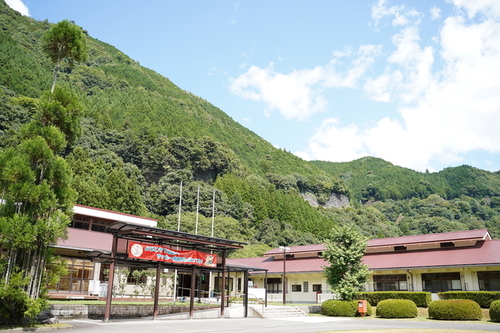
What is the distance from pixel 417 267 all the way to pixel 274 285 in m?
15.0

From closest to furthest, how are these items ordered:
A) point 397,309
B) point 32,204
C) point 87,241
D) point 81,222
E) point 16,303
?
point 16,303 → point 32,204 → point 397,309 → point 87,241 → point 81,222

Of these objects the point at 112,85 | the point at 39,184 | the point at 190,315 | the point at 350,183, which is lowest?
the point at 190,315

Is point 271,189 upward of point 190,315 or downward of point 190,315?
upward

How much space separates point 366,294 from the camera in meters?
28.2

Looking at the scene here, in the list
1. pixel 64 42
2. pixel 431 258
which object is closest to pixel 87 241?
pixel 64 42

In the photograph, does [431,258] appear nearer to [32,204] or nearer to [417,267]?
[417,267]

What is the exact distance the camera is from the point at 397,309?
22219 millimetres

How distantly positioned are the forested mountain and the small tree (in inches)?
1464

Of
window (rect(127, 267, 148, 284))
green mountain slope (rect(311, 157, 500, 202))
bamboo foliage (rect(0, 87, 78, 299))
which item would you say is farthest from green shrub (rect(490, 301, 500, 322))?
green mountain slope (rect(311, 157, 500, 202))

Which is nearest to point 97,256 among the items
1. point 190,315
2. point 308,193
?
point 190,315

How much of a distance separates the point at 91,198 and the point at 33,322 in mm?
45259

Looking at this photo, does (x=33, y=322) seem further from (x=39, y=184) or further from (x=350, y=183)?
(x=350, y=183)

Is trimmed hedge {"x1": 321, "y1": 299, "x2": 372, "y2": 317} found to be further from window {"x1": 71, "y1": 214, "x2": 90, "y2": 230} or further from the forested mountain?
the forested mountain

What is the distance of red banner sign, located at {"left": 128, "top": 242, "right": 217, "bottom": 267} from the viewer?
17.4 metres
